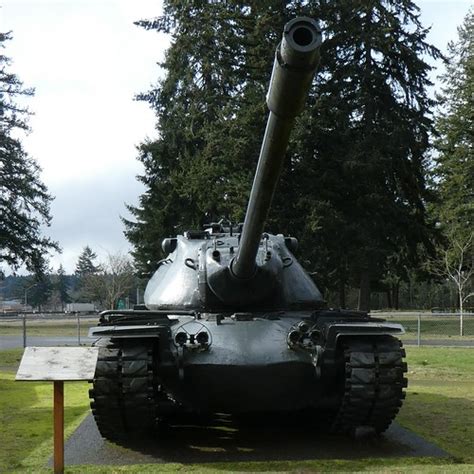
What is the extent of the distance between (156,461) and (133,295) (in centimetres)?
6819

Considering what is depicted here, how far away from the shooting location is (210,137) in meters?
27.5

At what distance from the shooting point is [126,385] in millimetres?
6840

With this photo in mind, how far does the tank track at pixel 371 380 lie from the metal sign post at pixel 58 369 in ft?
7.98

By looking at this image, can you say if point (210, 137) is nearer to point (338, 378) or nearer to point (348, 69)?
point (348, 69)

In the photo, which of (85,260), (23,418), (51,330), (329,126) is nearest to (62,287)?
(85,260)

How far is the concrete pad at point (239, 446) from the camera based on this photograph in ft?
23.1

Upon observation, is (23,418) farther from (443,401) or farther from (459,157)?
(459,157)

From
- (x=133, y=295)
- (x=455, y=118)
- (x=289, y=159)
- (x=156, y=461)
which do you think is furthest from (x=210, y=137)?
(x=133, y=295)

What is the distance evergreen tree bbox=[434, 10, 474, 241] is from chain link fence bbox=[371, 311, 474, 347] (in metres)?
5.95

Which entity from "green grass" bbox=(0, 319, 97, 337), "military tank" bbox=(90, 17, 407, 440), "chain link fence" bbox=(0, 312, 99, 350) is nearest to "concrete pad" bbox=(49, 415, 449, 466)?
"military tank" bbox=(90, 17, 407, 440)

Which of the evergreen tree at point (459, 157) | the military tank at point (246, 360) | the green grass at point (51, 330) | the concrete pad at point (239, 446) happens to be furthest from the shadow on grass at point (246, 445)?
the evergreen tree at point (459, 157)

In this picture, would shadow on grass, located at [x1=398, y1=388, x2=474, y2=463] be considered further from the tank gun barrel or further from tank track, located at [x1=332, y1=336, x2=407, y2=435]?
the tank gun barrel

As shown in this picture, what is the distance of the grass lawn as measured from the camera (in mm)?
6598

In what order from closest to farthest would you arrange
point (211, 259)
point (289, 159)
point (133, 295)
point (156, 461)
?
point (156, 461) < point (211, 259) < point (289, 159) < point (133, 295)
